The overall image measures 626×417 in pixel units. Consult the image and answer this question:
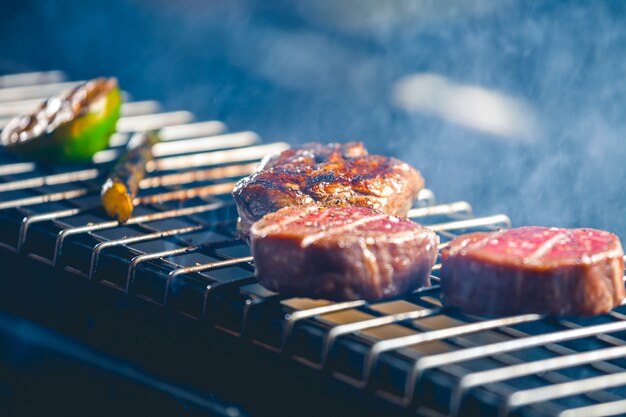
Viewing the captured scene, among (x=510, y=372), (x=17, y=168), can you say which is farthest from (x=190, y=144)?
(x=510, y=372)

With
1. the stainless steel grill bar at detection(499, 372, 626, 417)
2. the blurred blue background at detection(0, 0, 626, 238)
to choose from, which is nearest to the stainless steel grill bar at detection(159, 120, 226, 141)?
the blurred blue background at detection(0, 0, 626, 238)

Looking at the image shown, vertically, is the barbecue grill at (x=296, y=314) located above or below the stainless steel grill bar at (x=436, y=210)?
below

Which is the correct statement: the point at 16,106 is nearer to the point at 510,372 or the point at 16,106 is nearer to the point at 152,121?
the point at 152,121

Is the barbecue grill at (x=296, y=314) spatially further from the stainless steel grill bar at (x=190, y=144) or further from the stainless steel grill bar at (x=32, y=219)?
the stainless steel grill bar at (x=190, y=144)

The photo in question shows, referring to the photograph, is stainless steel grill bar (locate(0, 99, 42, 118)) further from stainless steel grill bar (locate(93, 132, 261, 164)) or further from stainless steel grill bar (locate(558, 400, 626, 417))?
stainless steel grill bar (locate(558, 400, 626, 417))

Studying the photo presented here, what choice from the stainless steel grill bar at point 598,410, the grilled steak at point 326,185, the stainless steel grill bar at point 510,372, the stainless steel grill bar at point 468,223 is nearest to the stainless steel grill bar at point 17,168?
the grilled steak at point 326,185

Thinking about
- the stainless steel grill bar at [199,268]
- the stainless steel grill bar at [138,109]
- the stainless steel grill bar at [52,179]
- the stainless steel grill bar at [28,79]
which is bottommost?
the stainless steel grill bar at [199,268]
